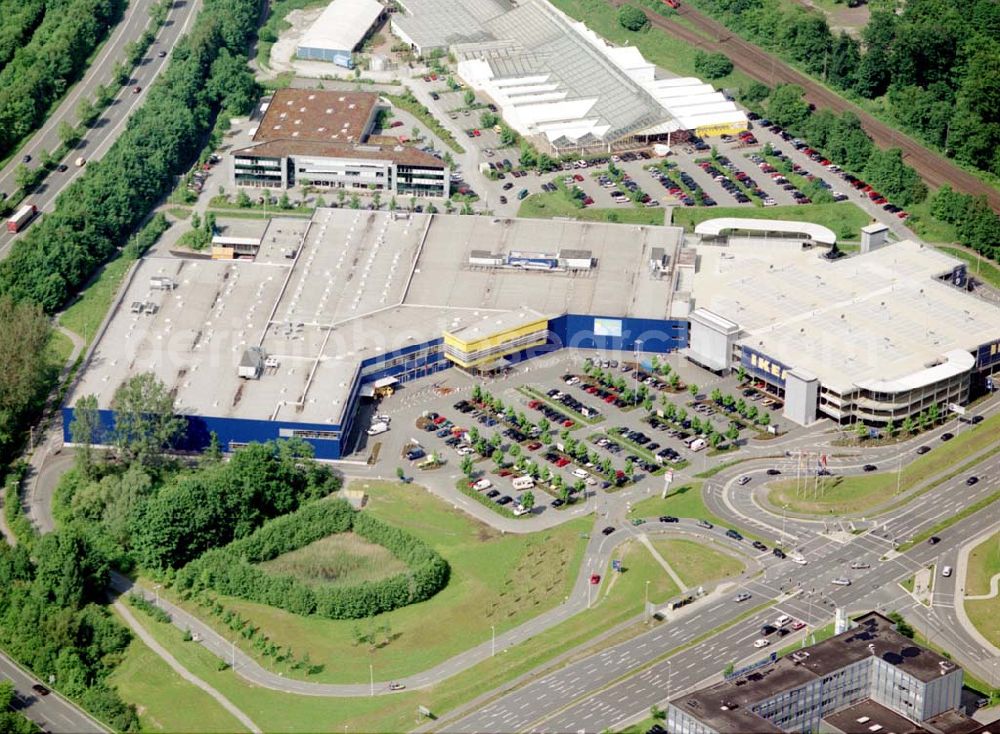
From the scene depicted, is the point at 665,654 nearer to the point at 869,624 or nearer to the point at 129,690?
the point at 869,624

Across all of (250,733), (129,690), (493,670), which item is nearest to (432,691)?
(493,670)

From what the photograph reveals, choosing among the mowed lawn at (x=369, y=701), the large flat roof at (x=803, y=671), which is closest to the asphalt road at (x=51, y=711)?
the mowed lawn at (x=369, y=701)

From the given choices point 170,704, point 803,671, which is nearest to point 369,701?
point 170,704

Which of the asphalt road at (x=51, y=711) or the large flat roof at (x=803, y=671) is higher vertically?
the large flat roof at (x=803, y=671)

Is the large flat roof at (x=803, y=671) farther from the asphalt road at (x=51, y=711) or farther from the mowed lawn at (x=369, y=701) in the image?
the asphalt road at (x=51, y=711)

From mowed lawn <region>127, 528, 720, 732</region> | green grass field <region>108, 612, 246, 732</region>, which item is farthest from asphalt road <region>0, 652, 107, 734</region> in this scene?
mowed lawn <region>127, 528, 720, 732</region>

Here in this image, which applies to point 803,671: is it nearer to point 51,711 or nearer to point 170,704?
point 170,704

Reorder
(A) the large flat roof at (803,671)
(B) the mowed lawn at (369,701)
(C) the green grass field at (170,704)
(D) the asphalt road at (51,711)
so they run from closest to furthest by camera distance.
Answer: (A) the large flat roof at (803,671), (B) the mowed lawn at (369,701), (C) the green grass field at (170,704), (D) the asphalt road at (51,711)
